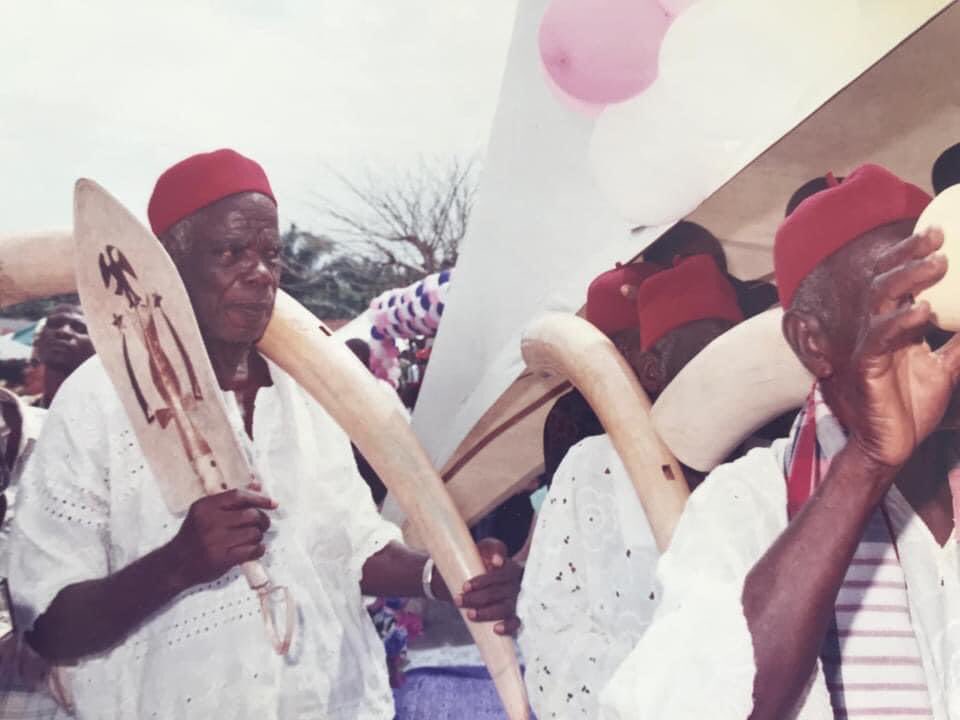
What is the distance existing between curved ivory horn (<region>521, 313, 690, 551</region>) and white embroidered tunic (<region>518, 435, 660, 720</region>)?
0.27 ft

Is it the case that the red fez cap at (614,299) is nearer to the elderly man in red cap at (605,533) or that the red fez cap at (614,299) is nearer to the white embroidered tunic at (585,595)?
the elderly man in red cap at (605,533)

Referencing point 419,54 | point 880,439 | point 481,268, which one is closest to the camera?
point 880,439

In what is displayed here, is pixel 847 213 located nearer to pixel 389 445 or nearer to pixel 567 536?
pixel 567 536

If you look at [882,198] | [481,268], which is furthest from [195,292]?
[882,198]

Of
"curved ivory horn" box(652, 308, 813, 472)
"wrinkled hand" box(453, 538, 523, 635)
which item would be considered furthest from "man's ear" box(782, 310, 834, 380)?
"wrinkled hand" box(453, 538, 523, 635)

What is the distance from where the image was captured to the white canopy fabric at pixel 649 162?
4.32ft

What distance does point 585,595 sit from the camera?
57.3 inches

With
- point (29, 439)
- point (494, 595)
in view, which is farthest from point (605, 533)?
point (29, 439)

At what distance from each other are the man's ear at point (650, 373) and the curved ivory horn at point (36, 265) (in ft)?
2.94

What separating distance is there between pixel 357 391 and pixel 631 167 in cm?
57

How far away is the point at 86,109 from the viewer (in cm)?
170

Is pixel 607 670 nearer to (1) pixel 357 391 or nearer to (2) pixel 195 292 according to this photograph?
(1) pixel 357 391

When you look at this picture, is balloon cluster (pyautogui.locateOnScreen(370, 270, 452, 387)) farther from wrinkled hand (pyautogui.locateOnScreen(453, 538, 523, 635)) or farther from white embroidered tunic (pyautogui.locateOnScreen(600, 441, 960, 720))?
white embroidered tunic (pyautogui.locateOnScreen(600, 441, 960, 720))

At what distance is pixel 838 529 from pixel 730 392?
48 cm
